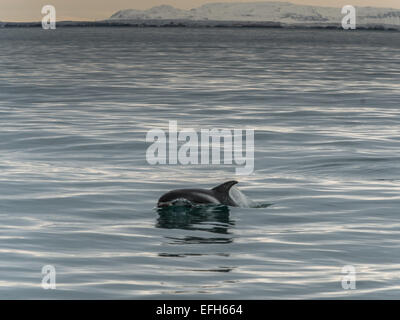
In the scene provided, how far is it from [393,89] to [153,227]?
166 feet

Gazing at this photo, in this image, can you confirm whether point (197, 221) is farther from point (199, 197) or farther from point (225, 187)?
point (225, 187)

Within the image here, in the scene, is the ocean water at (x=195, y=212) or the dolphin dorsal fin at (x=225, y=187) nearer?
the ocean water at (x=195, y=212)

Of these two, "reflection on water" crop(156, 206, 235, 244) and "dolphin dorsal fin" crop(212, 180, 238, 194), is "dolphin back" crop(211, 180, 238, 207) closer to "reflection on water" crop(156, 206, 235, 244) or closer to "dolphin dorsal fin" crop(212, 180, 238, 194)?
"dolphin dorsal fin" crop(212, 180, 238, 194)

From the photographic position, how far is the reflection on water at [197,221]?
1764 centimetres

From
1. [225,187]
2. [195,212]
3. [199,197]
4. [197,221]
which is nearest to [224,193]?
[225,187]

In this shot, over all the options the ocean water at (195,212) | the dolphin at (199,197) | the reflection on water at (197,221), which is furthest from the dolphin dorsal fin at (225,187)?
the ocean water at (195,212)

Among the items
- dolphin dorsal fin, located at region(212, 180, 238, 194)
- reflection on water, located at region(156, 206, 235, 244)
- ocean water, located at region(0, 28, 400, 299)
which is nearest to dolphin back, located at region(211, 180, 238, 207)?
dolphin dorsal fin, located at region(212, 180, 238, 194)

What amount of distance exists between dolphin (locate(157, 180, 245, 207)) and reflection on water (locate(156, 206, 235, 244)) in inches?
4.7

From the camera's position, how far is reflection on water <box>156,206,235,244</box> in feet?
57.9

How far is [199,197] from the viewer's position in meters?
20.1

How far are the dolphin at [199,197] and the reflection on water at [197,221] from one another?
119mm

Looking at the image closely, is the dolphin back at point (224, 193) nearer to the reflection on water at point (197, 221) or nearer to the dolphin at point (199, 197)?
the dolphin at point (199, 197)

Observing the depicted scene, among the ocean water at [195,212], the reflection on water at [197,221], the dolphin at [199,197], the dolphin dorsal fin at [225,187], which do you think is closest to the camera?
the ocean water at [195,212]
